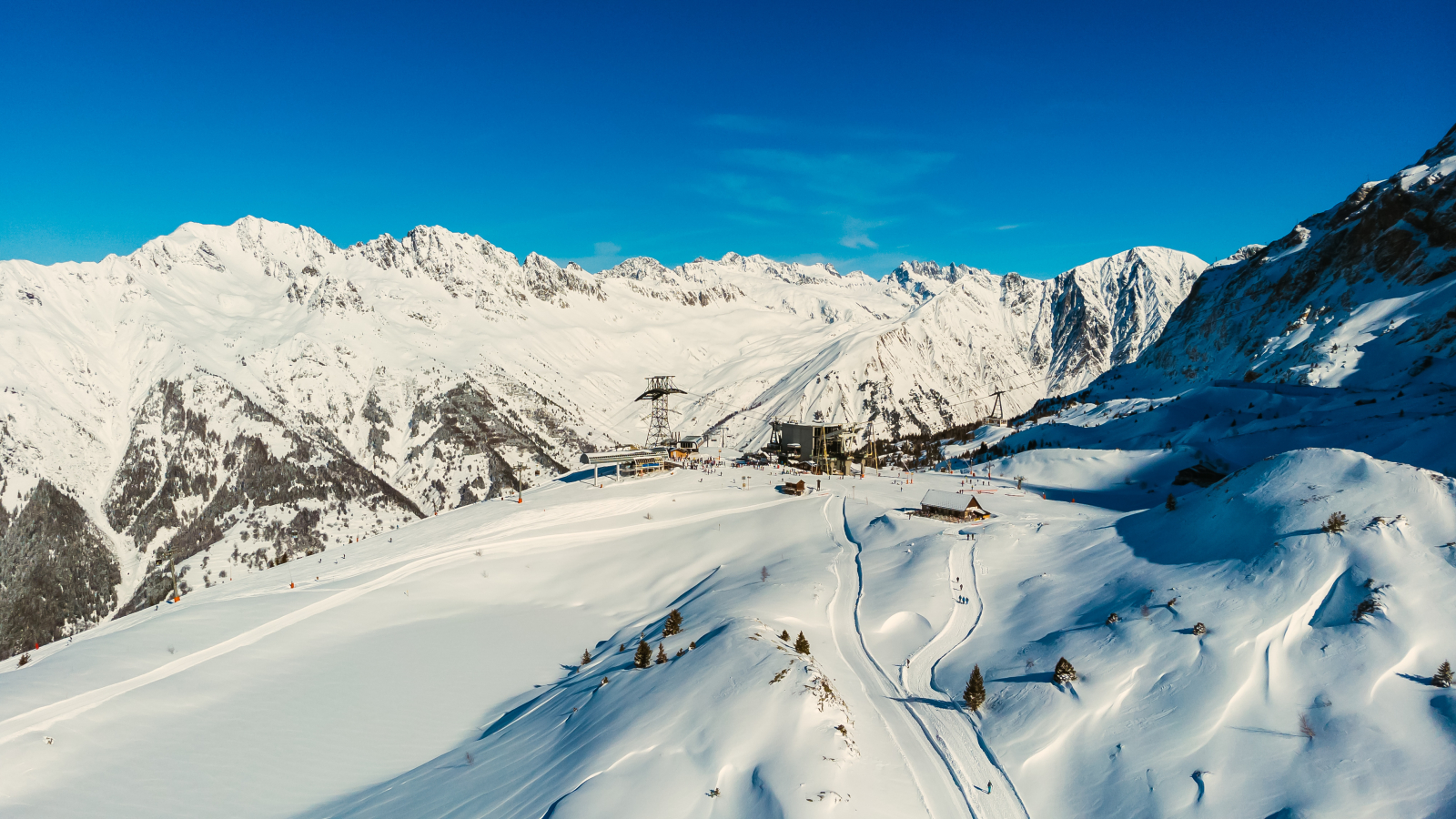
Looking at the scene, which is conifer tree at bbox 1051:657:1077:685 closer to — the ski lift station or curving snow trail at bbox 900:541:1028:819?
curving snow trail at bbox 900:541:1028:819

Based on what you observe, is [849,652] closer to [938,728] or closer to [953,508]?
[938,728]

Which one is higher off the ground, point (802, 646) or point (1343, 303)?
point (1343, 303)

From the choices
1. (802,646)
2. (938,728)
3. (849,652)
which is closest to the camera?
(938,728)

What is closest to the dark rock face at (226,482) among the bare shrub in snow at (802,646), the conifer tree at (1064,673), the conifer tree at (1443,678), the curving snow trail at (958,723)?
the bare shrub in snow at (802,646)

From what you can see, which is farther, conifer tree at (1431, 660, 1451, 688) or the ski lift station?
the ski lift station

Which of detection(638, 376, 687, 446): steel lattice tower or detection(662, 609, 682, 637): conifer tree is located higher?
detection(638, 376, 687, 446): steel lattice tower

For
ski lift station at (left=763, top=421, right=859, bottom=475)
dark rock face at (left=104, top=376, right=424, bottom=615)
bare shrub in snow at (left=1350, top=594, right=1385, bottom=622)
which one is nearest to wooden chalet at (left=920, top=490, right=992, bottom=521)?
bare shrub in snow at (left=1350, top=594, right=1385, bottom=622)

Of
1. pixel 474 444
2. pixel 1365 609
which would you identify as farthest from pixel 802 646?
pixel 474 444
